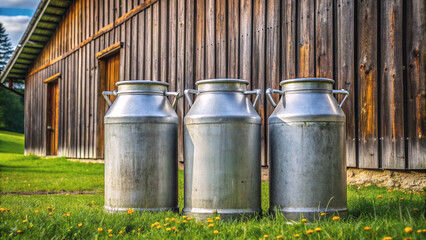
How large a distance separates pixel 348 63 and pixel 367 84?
1.13 ft

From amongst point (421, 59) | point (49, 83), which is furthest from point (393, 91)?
point (49, 83)

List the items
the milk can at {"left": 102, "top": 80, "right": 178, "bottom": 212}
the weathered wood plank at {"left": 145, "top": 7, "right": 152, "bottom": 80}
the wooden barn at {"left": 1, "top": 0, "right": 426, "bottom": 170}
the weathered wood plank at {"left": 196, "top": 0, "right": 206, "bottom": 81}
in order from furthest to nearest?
the weathered wood plank at {"left": 145, "top": 7, "right": 152, "bottom": 80}
the weathered wood plank at {"left": 196, "top": 0, "right": 206, "bottom": 81}
the wooden barn at {"left": 1, "top": 0, "right": 426, "bottom": 170}
the milk can at {"left": 102, "top": 80, "right": 178, "bottom": 212}

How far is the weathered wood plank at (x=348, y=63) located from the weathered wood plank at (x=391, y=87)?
0.34 metres

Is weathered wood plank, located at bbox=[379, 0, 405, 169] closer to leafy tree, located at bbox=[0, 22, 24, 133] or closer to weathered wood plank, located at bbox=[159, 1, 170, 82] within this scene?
weathered wood plank, located at bbox=[159, 1, 170, 82]

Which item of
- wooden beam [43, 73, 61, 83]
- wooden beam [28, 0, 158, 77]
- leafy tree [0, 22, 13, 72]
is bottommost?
wooden beam [43, 73, 61, 83]

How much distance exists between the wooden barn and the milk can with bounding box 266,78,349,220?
1.46 meters

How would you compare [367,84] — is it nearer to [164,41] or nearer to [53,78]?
[164,41]

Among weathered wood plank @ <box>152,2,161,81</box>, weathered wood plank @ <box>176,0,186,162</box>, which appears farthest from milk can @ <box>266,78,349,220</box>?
weathered wood plank @ <box>152,2,161,81</box>

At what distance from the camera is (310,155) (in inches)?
121

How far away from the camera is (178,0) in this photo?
8.15 meters

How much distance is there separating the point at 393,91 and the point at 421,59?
15.6 inches

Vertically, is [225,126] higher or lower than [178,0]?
lower

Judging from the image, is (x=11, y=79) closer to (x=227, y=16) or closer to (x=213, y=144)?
(x=227, y=16)

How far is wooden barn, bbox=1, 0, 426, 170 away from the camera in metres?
4.30
